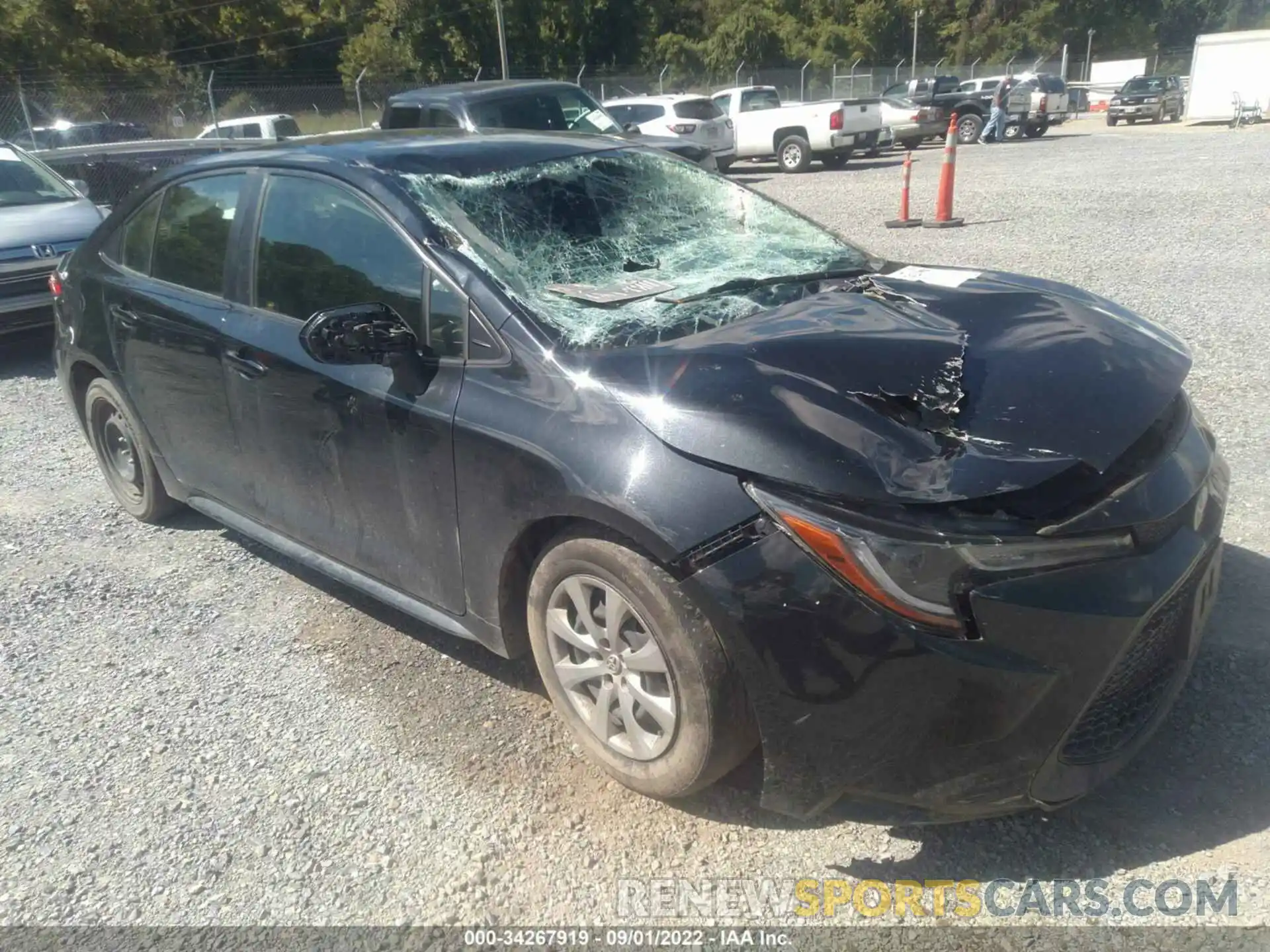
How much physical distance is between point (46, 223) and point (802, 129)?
15.9m

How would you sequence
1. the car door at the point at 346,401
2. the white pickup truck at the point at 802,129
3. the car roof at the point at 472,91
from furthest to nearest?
1. the white pickup truck at the point at 802,129
2. the car roof at the point at 472,91
3. the car door at the point at 346,401

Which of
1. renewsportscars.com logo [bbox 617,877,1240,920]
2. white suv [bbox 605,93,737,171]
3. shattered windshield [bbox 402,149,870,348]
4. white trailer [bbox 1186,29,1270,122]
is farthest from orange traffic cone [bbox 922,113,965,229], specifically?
white trailer [bbox 1186,29,1270,122]

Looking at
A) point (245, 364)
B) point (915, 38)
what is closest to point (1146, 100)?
point (915, 38)

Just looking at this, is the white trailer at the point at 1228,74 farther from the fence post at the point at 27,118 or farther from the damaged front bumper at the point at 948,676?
the damaged front bumper at the point at 948,676

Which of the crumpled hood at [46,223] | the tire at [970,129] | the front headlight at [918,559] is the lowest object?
the tire at [970,129]

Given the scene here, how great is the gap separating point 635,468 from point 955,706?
914 millimetres

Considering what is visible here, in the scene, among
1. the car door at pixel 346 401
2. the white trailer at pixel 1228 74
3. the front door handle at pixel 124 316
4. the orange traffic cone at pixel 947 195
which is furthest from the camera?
the white trailer at pixel 1228 74

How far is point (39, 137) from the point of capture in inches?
830

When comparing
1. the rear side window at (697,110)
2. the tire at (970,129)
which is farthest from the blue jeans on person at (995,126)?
the rear side window at (697,110)

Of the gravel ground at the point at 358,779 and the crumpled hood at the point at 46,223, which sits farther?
the crumpled hood at the point at 46,223

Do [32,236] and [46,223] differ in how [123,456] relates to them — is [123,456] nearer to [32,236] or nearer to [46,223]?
[32,236]

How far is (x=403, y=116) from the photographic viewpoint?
39.8 feet

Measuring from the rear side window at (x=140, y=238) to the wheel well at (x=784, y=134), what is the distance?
59.8ft

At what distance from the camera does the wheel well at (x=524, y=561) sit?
8.45 feet
